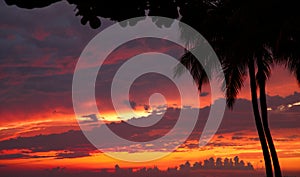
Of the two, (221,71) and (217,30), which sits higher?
(217,30)

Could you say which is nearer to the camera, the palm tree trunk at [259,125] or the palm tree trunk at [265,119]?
the palm tree trunk at [265,119]

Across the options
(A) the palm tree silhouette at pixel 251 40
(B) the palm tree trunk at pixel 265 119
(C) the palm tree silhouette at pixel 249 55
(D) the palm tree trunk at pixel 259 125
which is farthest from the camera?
(D) the palm tree trunk at pixel 259 125

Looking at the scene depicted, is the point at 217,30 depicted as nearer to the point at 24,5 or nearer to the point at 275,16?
the point at 275,16

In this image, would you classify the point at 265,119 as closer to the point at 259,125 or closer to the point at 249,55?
the point at 259,125

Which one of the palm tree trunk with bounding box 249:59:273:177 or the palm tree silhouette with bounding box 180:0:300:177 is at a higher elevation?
the palm tree silhouette with bounding box 180:0:300:177

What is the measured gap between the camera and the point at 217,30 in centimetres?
2280

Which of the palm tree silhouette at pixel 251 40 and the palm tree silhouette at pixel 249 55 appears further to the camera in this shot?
the palm tree silhouette at pixel 249 55

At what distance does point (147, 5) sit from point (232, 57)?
14082mm

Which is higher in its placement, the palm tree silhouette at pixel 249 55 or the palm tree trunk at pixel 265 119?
the palm tree silhouette at pixel 249 55

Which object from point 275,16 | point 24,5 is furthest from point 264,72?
point 24,5

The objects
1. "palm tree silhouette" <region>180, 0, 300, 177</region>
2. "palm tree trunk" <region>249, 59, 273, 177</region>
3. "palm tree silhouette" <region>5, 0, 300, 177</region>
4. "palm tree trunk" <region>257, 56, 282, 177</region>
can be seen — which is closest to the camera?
"palm tree silhouette" <region>5, 0, 300, 177</region>

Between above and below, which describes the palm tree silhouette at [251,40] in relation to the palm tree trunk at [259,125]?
above

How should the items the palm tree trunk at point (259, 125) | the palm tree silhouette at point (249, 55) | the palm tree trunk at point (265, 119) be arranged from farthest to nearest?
the palm tree trunk at point (259, 125)
the palm tree trunk at point (265, 119)
the palm tree silhouette at point (249, 55)

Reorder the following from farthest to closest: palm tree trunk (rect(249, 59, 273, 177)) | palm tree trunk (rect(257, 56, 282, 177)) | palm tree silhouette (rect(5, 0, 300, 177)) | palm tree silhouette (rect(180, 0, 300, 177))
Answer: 1. palm tree trunk (rect(249, 59, 273, 177))
2. palm tree trunk (rect(257, 56, 282, 177))
3. palm tree silhouette (rect(180, 0, 300, 177))
4. palm tree silhouette (rect(5, 0, 300, 177))
